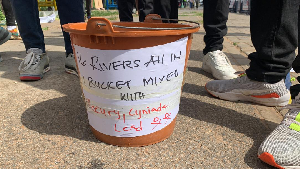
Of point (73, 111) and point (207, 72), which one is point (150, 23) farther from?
point (207, 72)

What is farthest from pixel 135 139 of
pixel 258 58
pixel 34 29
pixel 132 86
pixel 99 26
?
pixel 34 29

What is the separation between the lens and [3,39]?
111 inches

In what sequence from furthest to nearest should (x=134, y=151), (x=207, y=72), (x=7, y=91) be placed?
(x=207, y=72), (x=7, y=91), (x=134, y=151)

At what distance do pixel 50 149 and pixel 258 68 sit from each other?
3.92ft

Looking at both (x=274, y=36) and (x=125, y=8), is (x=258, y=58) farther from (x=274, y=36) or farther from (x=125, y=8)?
(x=125, y=8)

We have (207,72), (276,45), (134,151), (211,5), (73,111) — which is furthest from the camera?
(207,72)

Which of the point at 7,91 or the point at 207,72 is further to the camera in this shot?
the point at 207,72

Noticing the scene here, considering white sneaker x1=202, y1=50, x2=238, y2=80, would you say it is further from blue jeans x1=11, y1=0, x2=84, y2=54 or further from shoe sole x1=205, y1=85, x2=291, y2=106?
blue jeans x1=11, y1=0, x2=84, y2=54

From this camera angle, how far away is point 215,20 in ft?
6.39

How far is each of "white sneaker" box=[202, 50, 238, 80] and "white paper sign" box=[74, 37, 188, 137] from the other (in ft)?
3.10

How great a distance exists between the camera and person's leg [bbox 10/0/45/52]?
6.38 feet

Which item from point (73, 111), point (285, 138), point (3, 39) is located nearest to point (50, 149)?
point (73, 111)

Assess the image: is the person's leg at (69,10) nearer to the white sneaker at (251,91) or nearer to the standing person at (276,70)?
the white sneaker at (251,91)

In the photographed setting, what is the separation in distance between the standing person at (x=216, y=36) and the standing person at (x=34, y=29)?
1127 mm
